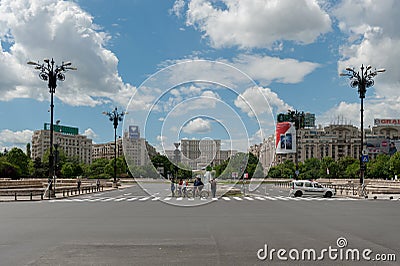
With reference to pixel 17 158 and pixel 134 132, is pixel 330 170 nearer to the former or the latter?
pixel 17 158

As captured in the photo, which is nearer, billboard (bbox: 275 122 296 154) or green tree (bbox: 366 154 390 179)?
billboard (bbox: 275 122 296 154)

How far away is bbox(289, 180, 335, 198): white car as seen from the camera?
1553 inches

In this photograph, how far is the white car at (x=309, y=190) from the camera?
1553 inches

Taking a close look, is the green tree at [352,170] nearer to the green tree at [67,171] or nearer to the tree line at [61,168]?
the tree line at [61,168]

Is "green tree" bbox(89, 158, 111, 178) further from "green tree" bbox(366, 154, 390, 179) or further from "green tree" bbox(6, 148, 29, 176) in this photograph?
"green tree" bbox(366, 154, 390, 179)

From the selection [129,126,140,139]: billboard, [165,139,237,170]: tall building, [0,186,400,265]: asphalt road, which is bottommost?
[0,186,400,265]: asphalt road

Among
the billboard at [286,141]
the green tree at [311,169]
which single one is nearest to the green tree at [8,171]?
the billboard at [286,141]

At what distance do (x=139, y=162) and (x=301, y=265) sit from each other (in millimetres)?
16720

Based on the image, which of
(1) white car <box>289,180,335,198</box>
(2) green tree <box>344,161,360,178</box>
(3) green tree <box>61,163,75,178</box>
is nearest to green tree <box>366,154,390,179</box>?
(2) green tree <box>344,161,360,178</box>

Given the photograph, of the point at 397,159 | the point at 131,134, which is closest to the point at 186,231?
the point at 131,134

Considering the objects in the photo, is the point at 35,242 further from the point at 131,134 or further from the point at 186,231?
the point at 131,134

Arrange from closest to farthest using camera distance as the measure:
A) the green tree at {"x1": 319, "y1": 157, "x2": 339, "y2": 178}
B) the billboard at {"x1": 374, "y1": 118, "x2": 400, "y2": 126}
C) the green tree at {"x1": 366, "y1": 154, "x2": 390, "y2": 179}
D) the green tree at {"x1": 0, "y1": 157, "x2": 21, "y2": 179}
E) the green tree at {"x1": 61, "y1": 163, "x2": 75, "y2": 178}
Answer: the green tree at {"x1": 0, "y1": 157, "x2": 21, "y2": 179}
the green tree at {"x1": 366, "y1": 154, "x2": 390, "y2": 179}
the green tree at {"x1": 61, "y1": 163, "x2": 75, "y2": 178}
the green tree at {"x1": 319, "y1": 157, "x2": 339, "y2": 178}
the billboard at {"x1": 374, "y1": 118, "x2": 400, "y2": 126}

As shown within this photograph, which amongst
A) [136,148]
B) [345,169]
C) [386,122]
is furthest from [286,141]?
[386,122]

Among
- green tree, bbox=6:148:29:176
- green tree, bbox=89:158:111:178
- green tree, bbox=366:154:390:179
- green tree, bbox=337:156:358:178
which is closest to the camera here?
green tree, bbox=366:154:390:179
